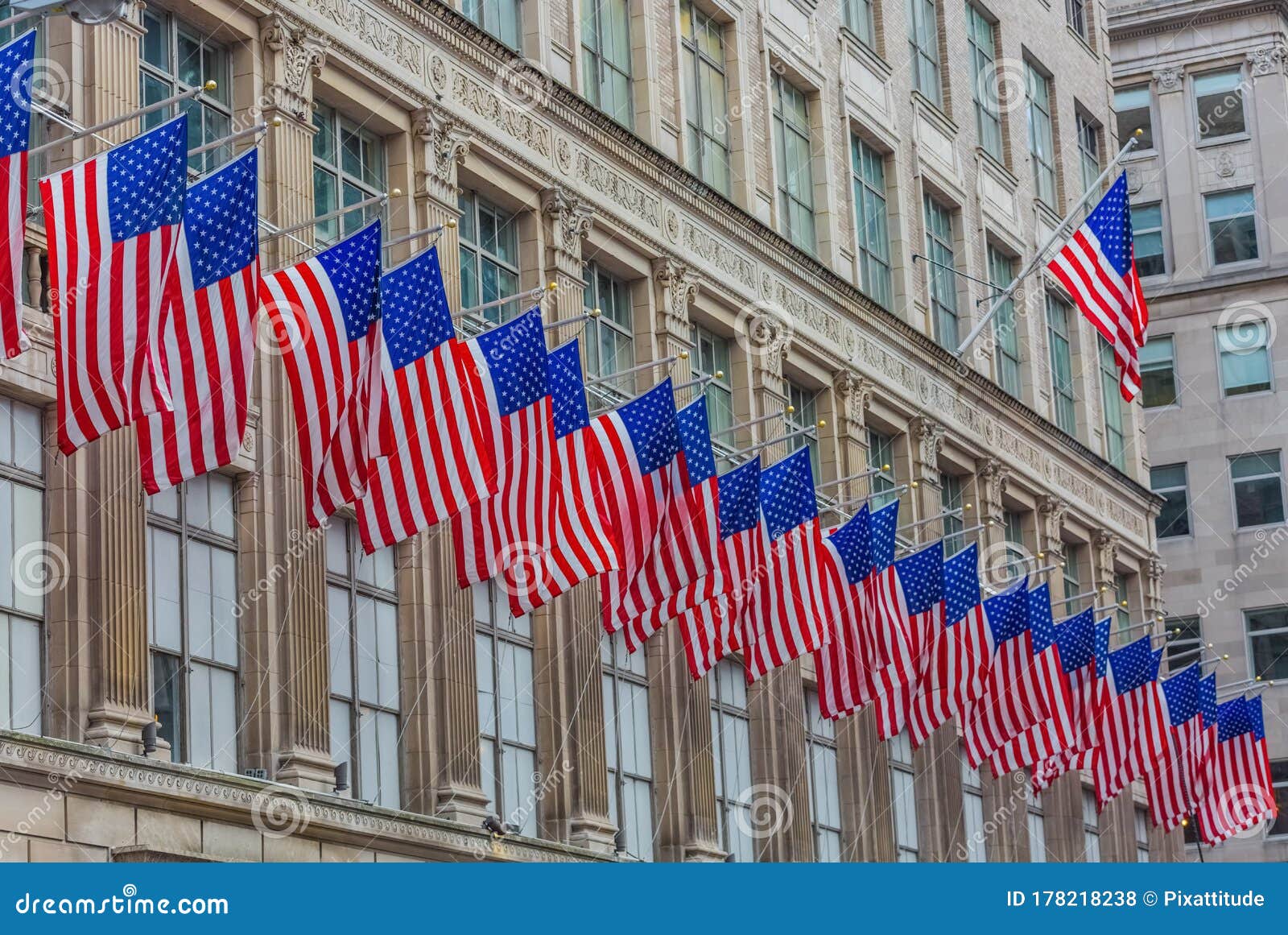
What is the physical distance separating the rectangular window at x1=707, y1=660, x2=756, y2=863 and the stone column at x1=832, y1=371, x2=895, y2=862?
3299 millimetres

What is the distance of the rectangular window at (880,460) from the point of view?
149ft

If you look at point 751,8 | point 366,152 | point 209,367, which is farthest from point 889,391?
point 209,367

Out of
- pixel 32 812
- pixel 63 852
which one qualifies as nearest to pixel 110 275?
pixel 32 812

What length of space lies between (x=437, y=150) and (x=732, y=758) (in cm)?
1126

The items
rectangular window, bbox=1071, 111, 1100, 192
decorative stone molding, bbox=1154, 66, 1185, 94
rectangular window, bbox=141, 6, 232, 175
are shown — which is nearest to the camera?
rectangular window, bbox=141, 6, 232, 175

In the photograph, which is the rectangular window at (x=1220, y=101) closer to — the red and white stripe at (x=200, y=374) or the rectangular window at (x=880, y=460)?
the rectangular window at (x=880, y=460)

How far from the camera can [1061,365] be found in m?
56.8

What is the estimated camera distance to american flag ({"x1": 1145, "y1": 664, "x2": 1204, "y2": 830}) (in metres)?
42.7

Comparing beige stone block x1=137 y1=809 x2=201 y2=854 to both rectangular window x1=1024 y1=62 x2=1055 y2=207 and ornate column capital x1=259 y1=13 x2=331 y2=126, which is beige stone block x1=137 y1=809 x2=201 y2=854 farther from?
rectangular window x1=1024 y1=62 x2=1055 y2=207

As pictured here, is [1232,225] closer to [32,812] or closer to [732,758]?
[732,758]

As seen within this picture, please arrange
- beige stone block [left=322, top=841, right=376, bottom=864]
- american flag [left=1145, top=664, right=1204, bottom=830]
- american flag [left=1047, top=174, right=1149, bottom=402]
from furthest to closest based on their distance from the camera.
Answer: american flag [left=1145, top=664, right=1204, bottom=830], american flag [left=1047, top=174, right=1149, bottom=402], beige stone block [left=322, top=841, right=376, bottom=864]

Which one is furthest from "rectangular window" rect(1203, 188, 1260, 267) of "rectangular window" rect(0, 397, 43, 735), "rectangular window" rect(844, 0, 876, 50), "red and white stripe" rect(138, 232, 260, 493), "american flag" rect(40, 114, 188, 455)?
"american flag" rect(40, 114, 188, 455)

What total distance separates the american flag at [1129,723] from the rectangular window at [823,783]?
4.40 metres

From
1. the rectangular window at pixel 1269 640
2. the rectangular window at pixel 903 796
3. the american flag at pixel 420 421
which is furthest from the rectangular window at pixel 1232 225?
the american flag at pixel 420 421
